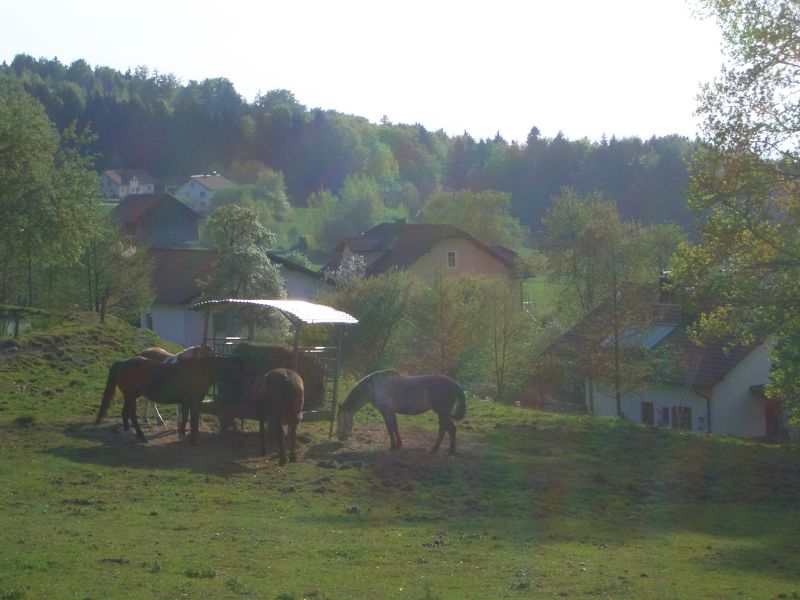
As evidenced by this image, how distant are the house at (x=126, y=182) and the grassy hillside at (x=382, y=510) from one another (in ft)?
399

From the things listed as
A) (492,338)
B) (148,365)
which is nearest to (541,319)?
(492,338)

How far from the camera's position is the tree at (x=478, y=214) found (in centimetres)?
9312

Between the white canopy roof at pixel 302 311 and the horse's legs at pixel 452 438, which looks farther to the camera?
the horse's legs at pixel 452 438

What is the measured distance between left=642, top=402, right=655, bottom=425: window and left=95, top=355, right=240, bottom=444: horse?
→ 79.5 feet

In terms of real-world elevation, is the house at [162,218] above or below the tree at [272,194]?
below

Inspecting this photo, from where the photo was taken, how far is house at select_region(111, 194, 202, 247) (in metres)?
87.1

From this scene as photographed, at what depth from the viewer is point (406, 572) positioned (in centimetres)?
1070

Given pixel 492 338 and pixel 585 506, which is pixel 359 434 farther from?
pixel 492 338

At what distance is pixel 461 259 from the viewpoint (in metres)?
70.6

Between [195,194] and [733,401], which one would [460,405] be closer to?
[733,401]

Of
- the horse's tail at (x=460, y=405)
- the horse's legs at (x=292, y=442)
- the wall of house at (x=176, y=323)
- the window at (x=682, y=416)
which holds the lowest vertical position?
the horse's legs at (x=292, y=442)

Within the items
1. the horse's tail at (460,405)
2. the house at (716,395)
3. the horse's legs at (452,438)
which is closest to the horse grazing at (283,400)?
the horse's legs at (452,438)

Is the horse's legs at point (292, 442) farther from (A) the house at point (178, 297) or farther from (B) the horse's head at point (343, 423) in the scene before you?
(A) the house at point (178, 297)

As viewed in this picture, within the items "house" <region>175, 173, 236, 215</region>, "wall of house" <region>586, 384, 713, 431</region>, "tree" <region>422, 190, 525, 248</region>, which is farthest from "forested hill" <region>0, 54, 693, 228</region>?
"wall of house" <region>586, 384, 713, 431</region>
